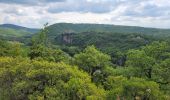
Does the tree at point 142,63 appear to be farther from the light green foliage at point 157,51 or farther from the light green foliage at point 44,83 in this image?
the light green foliage at point 44,83

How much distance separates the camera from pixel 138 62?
64500 millimetres

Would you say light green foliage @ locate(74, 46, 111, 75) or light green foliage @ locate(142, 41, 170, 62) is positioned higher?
light green foliage @ locate(142, 41, 170, 62)

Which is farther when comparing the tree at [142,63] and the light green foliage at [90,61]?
the light green foliage at [90,61]

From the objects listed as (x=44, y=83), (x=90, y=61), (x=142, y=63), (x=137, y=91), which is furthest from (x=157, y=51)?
(x=44, y=83)

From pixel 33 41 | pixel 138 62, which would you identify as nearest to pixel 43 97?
pixel 138 62

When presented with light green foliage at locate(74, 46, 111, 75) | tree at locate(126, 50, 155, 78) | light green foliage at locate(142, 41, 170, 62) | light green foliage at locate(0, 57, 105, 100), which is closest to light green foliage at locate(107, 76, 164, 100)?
light green foliage at locate(0, 57, 105, 100)

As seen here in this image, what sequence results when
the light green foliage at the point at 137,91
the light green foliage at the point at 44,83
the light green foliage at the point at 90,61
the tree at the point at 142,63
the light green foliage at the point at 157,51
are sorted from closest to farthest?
the light green foliage at the point at 137,91 → the light green foliage at the point at 44,83 → the tree at the point at 142,63 → the light green foliage at the point at 157,51 → the light green foliage at the point at 90,61

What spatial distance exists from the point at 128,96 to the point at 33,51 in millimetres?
54921

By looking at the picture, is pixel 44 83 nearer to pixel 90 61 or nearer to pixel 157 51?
pixel 157 51

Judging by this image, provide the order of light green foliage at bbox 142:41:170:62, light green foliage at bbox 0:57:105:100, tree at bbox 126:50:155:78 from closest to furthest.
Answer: light green foliage at bbox 0:57:105:100 < tree at bbox 126:50:155:78 < light green foliage at bbox 142:41:170:62

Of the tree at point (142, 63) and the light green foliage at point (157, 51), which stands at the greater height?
the light green foliage at point (157, 51)

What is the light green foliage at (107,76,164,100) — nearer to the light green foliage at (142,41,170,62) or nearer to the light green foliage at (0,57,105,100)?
the light green foliage at (0,57,105,100)

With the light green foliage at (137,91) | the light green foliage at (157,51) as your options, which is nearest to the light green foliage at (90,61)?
the light green foliage at (157,51)

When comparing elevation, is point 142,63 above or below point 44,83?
above
